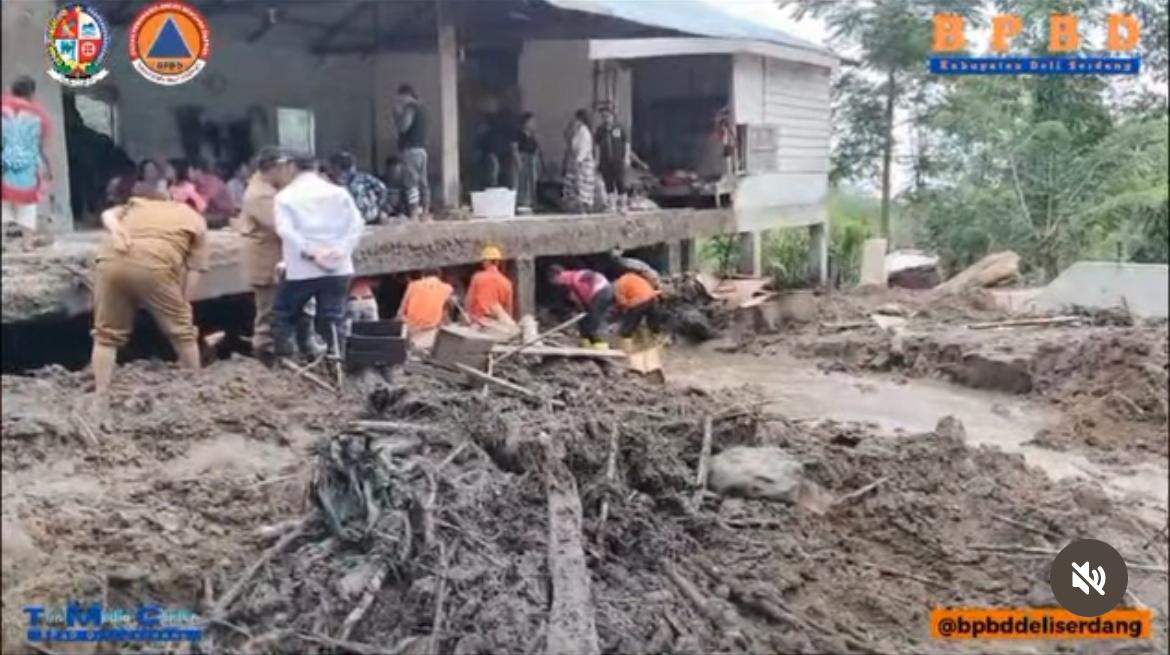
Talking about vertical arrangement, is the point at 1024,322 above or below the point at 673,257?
below

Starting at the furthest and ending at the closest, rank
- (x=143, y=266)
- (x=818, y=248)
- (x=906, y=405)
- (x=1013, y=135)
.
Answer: (x=906, y=405)
(x=818, y=248)
(x=1013, y=135)
(x=143, y=266)

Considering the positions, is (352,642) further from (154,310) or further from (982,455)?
(982,455)

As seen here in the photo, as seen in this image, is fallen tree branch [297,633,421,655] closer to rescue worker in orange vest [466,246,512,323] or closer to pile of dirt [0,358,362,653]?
pile of dirt [0,358,362,653]

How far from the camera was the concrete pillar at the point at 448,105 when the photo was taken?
1677mm

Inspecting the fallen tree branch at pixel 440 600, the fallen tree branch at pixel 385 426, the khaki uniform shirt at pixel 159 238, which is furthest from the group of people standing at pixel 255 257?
the fallen tree branch at pixel 440 600

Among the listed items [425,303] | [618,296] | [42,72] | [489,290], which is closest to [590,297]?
[618,296]

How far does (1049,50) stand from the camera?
4.81ft

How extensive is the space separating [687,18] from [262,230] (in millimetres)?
634

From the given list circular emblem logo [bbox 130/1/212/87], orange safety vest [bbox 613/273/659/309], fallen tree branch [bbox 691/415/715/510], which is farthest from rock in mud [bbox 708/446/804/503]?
circular emblem logo [bbox 130/1/212/87]

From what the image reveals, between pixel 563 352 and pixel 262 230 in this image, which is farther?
pixel 563 352

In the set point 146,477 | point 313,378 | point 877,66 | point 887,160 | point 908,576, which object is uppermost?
point 877,66

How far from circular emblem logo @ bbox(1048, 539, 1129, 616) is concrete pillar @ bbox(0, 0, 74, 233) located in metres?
1.32

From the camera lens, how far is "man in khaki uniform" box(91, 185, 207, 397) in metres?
1.30

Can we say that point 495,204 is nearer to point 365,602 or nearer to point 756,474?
point 756,474
